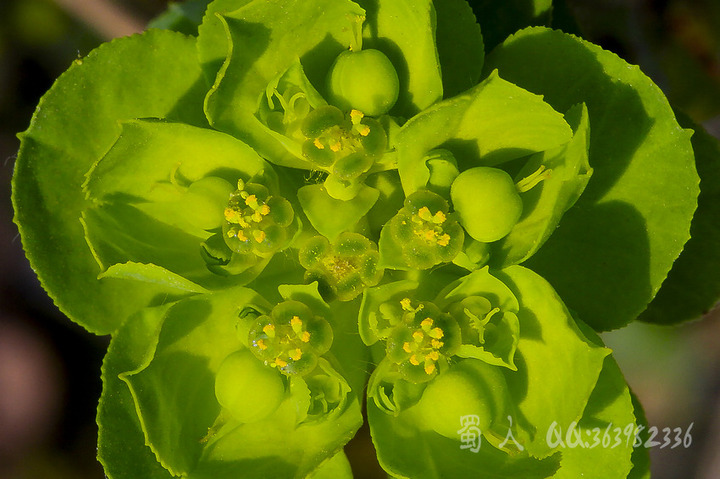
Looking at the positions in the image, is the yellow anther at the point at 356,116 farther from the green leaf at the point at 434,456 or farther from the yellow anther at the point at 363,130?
the green leaf at the point at 434,456

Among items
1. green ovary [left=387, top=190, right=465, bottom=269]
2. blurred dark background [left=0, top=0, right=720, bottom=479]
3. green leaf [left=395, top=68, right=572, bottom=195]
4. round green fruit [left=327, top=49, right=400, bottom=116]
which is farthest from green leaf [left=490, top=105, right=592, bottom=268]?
blurred dark background [left=0, top=0, right=720, bottom=479]

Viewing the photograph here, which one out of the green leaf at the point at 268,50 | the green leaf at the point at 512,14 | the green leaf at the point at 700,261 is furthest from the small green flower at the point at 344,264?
the green leaf at the point at 700,261

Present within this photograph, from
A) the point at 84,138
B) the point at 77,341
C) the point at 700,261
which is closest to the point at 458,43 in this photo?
the point at 84,138

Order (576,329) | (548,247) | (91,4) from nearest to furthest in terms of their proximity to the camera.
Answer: (576,329), (548,247), (91,4)

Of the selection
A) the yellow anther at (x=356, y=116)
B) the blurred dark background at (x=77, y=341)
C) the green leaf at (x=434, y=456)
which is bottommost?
the blurred dark background at (x=77, y=341)

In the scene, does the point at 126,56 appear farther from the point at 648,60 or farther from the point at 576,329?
the point at 648,60

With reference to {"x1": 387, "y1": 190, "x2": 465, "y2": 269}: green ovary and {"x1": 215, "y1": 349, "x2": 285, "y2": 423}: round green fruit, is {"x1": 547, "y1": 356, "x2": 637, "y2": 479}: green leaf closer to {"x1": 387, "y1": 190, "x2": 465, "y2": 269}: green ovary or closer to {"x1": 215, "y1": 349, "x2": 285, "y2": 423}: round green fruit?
{"x1": 387, "y1": 190, "x2": 465, "y2": 269}: green ovary

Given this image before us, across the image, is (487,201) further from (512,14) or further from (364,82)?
(512,14)

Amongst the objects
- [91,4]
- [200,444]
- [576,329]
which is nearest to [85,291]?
[200,444]
